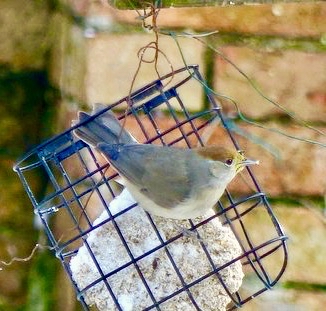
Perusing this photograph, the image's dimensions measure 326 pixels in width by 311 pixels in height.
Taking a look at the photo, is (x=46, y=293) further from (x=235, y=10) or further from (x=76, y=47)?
(x=235, y=10)

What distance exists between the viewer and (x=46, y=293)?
2.13 m

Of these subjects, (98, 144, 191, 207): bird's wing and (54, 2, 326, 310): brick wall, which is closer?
(98, 144, 191, 207): bird's wing

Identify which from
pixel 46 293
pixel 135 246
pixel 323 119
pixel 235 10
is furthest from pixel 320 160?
pixel 46 293

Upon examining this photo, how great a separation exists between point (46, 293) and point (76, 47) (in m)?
0.49

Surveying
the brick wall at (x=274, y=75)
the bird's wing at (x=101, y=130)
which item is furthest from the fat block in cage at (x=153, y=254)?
the brick wall at (x=274, y=75)

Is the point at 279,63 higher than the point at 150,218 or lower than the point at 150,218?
higher

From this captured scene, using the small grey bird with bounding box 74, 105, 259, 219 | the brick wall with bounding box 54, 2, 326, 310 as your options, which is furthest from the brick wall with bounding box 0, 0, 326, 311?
the small grey bird with bounding box 74, 105, 259, 219

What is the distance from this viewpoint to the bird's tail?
68.0 inches

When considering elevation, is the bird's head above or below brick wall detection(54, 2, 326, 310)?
below

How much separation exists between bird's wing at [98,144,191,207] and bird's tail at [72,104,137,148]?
0.03 m

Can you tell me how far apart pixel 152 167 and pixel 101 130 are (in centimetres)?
11

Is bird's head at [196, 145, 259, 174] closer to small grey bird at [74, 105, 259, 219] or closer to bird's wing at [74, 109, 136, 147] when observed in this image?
small grey bird at [74, 105, 259, 219]

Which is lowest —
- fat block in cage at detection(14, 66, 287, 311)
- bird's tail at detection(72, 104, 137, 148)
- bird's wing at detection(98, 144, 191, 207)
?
fat block in cage at detection(14, 66, 287, 311)

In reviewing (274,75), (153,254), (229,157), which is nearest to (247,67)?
(274,75)
